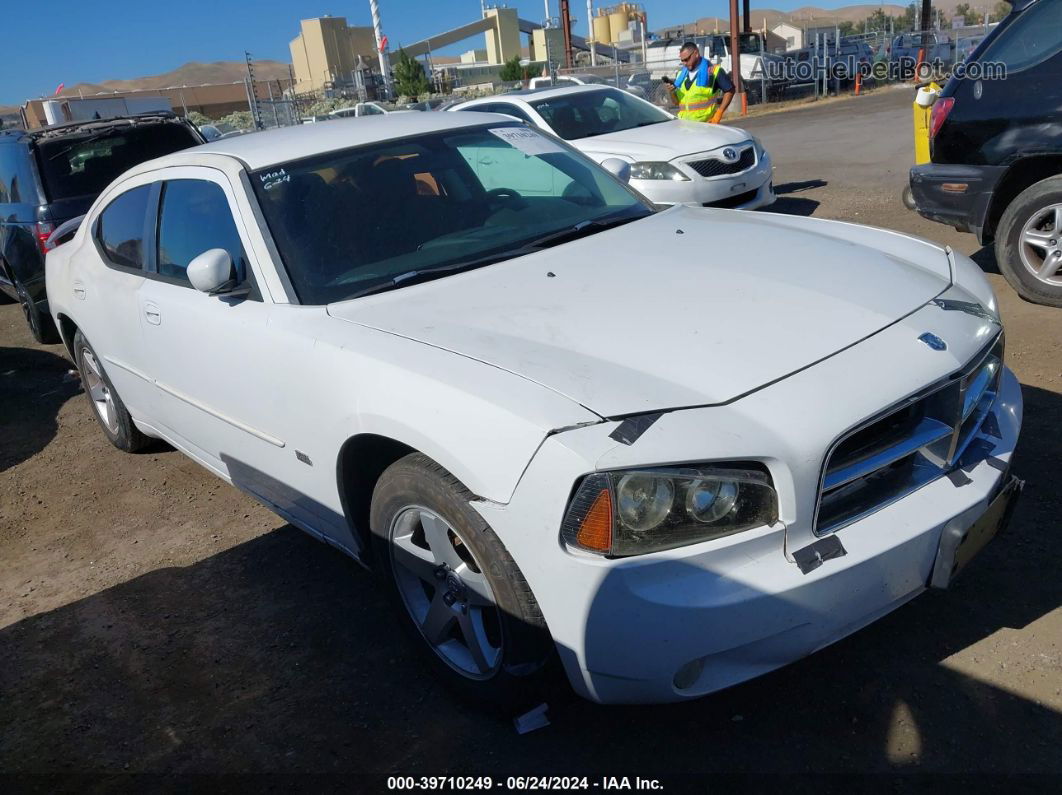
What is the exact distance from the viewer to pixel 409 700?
→ 2.91 m

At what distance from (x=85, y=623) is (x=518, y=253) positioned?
90.6 inches

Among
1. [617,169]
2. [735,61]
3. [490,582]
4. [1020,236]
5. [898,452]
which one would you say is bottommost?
[490,582]

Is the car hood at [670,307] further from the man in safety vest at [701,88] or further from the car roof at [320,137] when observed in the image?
the man in safety vest at [701,88]

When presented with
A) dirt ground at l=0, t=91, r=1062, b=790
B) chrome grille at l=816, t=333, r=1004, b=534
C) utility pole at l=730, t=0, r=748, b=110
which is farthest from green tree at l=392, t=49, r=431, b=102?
chrome grille at l=816, t=333, r=1004, b=534

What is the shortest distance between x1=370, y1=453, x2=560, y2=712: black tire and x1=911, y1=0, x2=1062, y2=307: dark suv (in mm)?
4526

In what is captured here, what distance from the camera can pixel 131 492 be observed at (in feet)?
16.0

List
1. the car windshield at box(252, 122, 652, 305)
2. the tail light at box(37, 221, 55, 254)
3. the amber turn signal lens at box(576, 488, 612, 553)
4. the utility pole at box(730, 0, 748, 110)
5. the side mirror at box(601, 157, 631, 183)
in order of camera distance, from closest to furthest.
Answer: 1. the amber turn signal lens at box(576, 488, 612, 553)
2. the car windshield at box(252, 122, 652, 305)
3. the side mirror at box(601, 157, 631, 183)
4. the tail light at box(37, 221, 55, 254)
5. the utility pole at box(730, 0, 748, 110)

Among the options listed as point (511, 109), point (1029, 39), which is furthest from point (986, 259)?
point (511, 109)

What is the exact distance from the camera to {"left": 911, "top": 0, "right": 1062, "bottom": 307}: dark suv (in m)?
5.32

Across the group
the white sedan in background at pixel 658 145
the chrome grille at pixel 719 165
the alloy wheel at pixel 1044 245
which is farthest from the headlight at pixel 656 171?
the alloy wheel at pixel 1044 245

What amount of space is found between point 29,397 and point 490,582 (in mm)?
5776

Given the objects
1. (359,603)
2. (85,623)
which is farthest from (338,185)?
(85,623)

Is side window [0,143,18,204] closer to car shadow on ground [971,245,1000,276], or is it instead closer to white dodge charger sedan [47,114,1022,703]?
white dodge charger sedan [47,114,1022,703]

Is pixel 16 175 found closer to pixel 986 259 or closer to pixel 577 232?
pixel 577 232
